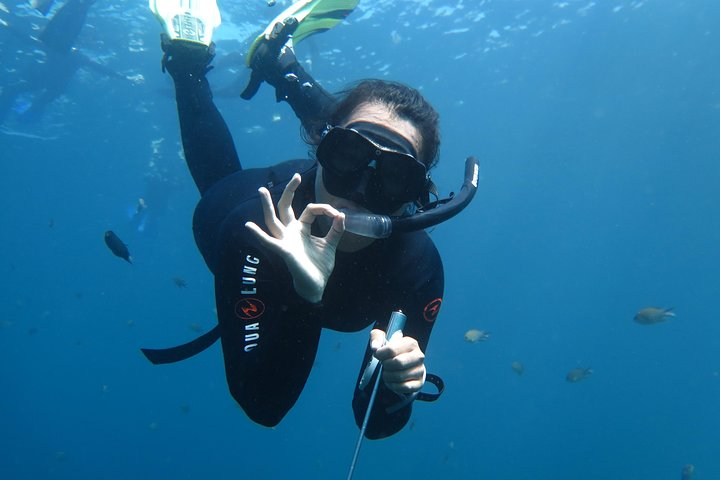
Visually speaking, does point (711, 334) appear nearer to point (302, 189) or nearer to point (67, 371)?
point (302, 189)

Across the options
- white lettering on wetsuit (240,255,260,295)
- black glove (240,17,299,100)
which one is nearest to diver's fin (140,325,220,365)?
white lettering on wetsuit (240,255,260,295)

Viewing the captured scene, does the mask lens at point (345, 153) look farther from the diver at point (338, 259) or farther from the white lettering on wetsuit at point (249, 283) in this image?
the white lettering on wetsuit at point (249, 283)

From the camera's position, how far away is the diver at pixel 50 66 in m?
17.0

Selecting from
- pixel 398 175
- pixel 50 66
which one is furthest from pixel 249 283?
pixel 50 66

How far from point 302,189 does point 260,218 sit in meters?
0.37

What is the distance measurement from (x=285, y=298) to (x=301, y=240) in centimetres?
69

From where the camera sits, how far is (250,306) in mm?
2721

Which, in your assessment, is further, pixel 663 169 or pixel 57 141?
pixel 663 169

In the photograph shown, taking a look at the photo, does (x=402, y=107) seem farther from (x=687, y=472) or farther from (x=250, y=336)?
(x=687, y=472)

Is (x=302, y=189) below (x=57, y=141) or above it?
above

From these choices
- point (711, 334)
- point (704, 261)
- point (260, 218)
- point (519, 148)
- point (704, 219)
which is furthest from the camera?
point (711, 334)

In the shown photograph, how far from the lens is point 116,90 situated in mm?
22906

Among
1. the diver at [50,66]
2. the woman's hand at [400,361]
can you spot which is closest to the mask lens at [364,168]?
the woman's hand at [400,361]

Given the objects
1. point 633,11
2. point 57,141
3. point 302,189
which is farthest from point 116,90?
point 633,11
